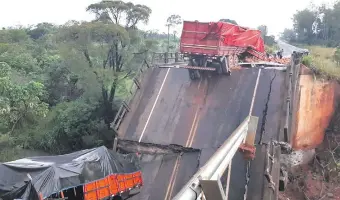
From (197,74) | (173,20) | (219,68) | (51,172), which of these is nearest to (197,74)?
(197,74)

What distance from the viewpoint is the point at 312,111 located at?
14.1 meters

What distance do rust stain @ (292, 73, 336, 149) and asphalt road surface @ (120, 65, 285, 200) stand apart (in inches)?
46.0

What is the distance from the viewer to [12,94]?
16.3 m

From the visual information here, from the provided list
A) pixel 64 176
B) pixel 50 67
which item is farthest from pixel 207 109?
pixel 50 67

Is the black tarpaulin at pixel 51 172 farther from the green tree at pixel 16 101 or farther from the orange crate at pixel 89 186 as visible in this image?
the green tree at pixel 16 101

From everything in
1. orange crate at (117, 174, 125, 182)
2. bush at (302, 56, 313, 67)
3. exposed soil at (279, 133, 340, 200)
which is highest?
bush at (302, 56, 313, 67)

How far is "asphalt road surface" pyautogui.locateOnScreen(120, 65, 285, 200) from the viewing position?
12250mm

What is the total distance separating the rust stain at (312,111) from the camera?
1374 cm

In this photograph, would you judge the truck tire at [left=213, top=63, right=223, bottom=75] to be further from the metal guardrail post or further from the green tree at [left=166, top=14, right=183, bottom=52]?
the green tree at [left=166, top=14, right=183, bottom=52]

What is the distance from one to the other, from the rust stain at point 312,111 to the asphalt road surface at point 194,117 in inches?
46.0

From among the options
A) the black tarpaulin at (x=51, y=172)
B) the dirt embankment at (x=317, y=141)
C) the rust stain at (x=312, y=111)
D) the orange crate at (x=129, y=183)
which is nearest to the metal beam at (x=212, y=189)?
the black tarpaulin at (x=51, y=172)

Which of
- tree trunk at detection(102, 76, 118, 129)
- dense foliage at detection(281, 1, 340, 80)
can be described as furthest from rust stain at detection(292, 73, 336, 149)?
dense foliage at detection(281, 1, 340, 80)

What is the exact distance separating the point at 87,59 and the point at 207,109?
920 centimetres

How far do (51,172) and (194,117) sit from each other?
220 inches
